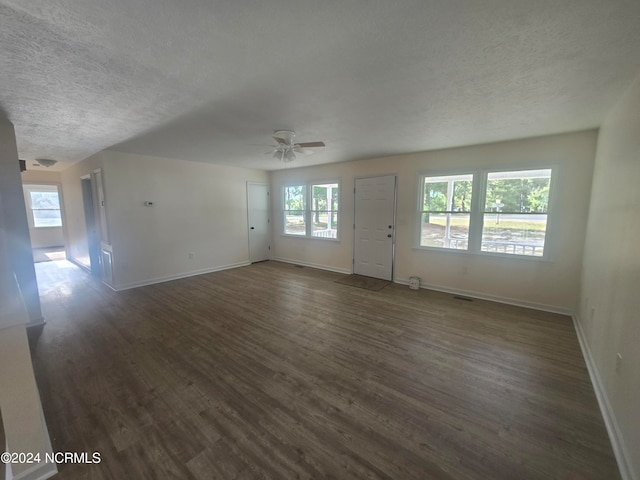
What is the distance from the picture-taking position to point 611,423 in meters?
1.69

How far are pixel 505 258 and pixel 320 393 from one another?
140 inches

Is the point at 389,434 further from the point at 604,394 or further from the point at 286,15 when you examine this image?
the point at 286,15

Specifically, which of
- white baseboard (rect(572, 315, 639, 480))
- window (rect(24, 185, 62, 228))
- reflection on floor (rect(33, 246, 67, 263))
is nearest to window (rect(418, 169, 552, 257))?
white baseboard (rect(572, 315, 639, 480))

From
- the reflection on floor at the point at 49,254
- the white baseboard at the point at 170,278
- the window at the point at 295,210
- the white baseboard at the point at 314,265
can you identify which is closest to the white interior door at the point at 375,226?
the white baseboard at the point at 314,265

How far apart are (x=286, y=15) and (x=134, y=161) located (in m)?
4.64

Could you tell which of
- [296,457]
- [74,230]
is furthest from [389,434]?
[74,230]

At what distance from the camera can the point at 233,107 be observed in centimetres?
251

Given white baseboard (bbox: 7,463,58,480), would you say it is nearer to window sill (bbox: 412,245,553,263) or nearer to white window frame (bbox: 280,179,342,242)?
window sill (bbox: 412,245,553,263)

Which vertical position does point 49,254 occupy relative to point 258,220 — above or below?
below

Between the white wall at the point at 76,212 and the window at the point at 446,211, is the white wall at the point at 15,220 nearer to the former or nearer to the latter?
the white wall at the point at 76,212

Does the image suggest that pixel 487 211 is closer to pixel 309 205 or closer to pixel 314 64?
pixel 314 64

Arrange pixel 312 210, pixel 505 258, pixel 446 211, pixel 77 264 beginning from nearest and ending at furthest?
pixel 505 258, pixel 446 211, pixel 312 210, pixel 77 264

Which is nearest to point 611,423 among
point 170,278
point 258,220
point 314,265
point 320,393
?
point 320,393

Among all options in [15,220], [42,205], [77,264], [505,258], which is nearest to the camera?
[15,220]
